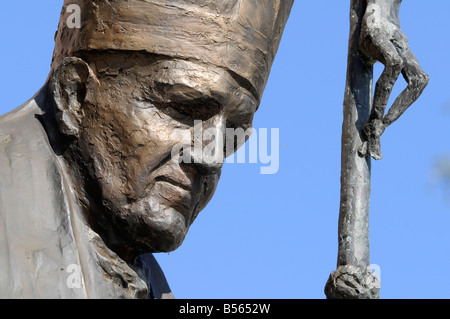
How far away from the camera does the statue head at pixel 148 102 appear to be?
452 inches

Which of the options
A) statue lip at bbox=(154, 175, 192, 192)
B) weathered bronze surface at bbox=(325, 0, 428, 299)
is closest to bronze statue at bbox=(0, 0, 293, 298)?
statue lip at bbox=(154, 175, 192, 192)

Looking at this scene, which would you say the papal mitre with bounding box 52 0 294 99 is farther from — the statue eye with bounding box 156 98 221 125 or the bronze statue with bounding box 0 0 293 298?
the statue eye with bounding box 156 98 221 125

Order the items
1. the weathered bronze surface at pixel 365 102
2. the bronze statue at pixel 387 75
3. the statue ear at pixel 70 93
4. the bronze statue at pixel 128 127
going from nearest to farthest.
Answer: the bronze statue at pixel 128 127
the statue ear at pixel 70 93
the weathered bronze surface at pixel 365 102
the bronze statue at pixel 387 75

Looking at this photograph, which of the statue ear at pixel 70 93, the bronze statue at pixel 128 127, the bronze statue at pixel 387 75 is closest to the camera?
the bronze statue at pixel 128 127

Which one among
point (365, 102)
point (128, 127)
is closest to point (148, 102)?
point (128, 127)

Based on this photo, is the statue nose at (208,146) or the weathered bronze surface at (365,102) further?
the weathered bronze surface at (365,102)

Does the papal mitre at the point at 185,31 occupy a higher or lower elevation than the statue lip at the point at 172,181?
higher

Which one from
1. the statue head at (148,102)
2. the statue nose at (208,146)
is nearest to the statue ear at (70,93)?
the statue head at (148,102)

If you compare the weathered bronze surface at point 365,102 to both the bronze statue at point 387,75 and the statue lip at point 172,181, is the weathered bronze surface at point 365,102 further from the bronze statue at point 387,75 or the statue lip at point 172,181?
the statue lip at point 172,181

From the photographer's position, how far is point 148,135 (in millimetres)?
11469

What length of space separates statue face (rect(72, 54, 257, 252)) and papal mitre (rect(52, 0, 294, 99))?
8 cm

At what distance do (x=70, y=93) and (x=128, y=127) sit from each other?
49cm

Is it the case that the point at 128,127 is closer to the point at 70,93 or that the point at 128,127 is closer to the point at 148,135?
the point at 148,135
